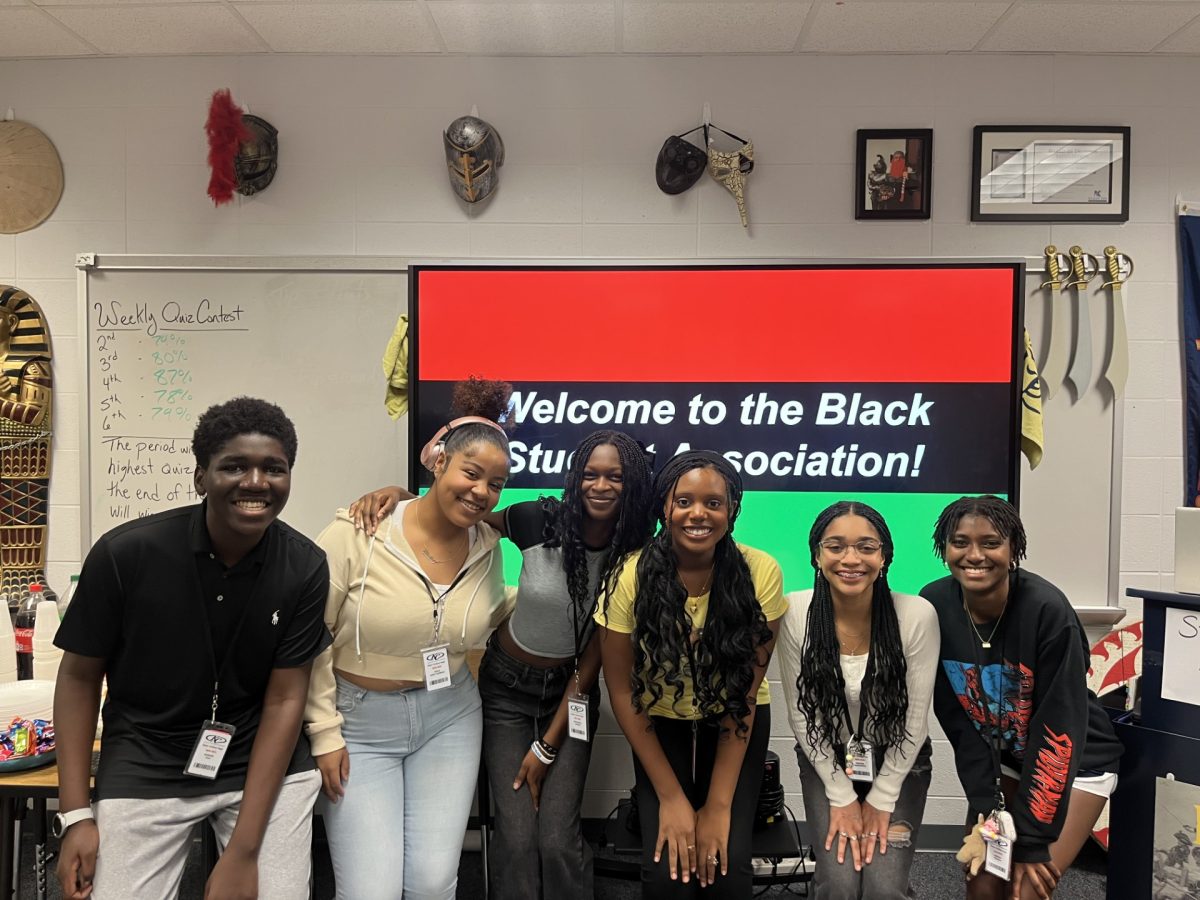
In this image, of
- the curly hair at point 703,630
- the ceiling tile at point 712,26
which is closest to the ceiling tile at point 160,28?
the ceiling tile at point 712,26

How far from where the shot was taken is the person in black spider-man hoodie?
1.67 metres

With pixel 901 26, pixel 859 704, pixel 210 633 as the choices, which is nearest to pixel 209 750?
pixel 210 633

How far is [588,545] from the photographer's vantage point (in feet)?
6.20

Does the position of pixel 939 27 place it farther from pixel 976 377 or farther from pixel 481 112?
pixel 481 112

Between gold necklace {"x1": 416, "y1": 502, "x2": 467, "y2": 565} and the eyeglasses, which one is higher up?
the eyeglasses

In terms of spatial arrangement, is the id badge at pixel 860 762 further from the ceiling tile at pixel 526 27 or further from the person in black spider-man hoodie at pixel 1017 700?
the ceiling tile at pixel 526 27

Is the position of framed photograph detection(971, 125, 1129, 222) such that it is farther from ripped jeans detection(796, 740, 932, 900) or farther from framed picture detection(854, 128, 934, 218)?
ripped jeans detection(796, 740, 932, 900)

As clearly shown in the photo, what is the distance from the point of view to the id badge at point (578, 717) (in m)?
1.86

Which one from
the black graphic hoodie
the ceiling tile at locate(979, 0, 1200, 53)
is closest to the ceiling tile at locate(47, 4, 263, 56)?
the ceiling tile at locate(979, 0, 1200, 53)

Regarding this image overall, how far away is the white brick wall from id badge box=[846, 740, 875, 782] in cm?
94

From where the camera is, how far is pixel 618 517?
1864 mm

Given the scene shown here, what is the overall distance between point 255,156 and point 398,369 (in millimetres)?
974

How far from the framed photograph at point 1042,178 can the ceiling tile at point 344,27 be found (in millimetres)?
2065

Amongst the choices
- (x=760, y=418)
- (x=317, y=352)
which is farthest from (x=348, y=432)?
(x=760, y=418)
